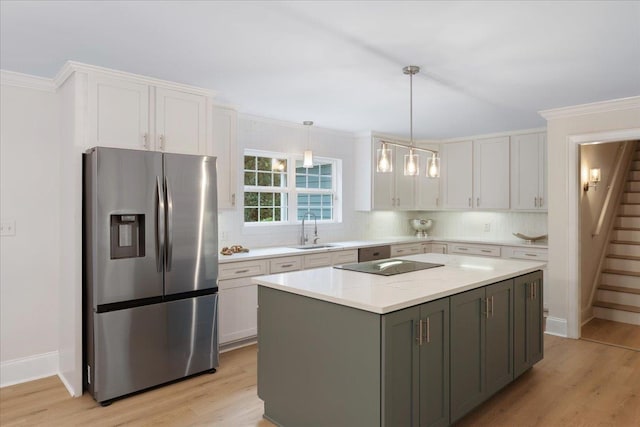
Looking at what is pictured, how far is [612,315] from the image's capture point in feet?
16.0

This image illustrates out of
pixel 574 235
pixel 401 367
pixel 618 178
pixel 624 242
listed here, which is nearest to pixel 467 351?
pixel 401 367

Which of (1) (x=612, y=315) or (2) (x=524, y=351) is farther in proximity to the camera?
(1) (x=612, y=315)

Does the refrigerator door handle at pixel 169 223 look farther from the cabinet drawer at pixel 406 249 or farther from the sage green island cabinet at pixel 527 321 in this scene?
the cabinet drawer at pixel 406 249

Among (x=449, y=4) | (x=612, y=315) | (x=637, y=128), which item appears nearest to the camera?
(x=449, y=4)

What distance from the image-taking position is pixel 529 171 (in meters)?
5.37

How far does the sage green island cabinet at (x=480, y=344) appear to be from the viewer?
96.3 inches

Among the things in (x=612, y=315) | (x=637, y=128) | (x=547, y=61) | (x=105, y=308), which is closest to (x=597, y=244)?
(x=612, y=315)

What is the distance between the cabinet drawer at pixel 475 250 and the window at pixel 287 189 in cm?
173

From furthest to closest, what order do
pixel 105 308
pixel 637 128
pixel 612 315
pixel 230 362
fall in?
pixel 612 315, pixel 637 128, pixel 230 362, pixel 105 308

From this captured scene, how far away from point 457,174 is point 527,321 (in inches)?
127

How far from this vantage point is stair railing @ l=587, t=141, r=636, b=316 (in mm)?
5031

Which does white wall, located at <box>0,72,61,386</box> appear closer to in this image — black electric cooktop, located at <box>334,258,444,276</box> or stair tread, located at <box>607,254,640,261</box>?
black electric cooktop, located at <box>334,258,444,276</box>

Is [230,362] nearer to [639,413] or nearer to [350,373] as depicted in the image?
[350,373]

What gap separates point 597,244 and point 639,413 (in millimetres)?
2863
